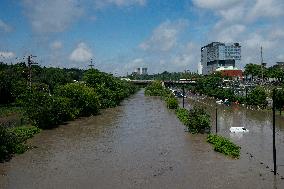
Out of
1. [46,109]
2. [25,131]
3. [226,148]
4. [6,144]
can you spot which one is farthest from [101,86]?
[226,148]

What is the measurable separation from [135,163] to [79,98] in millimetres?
28459

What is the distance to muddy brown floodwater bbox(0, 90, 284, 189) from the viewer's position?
74.6 ft

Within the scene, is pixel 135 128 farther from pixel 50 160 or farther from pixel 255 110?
pixel 255 110

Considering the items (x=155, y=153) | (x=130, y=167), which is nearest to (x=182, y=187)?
(x=130, y=167)

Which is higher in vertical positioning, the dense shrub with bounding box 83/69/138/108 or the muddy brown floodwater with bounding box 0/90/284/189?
the dense shrub with bounding box 83/69/138/108

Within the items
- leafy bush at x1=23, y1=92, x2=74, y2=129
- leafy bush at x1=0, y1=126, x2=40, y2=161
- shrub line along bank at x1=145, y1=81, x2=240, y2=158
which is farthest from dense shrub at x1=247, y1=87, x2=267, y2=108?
leafy bush at x1=0, y1=126, x2=40, y2=161

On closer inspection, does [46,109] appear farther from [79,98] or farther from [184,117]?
[184,117]

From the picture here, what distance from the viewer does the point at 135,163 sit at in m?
27.3

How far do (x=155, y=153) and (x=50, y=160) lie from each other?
298 inches

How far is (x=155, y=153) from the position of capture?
30406 millimetres

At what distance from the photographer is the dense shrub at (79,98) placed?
5366cm

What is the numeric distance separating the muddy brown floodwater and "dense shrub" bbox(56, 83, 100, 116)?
12.0m

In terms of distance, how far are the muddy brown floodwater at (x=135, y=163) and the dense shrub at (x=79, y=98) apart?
1201 centimetres

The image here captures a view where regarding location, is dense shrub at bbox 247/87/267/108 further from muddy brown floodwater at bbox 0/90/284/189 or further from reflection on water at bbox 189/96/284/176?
muddy brown floodwater at bbox 0/90/284/189
